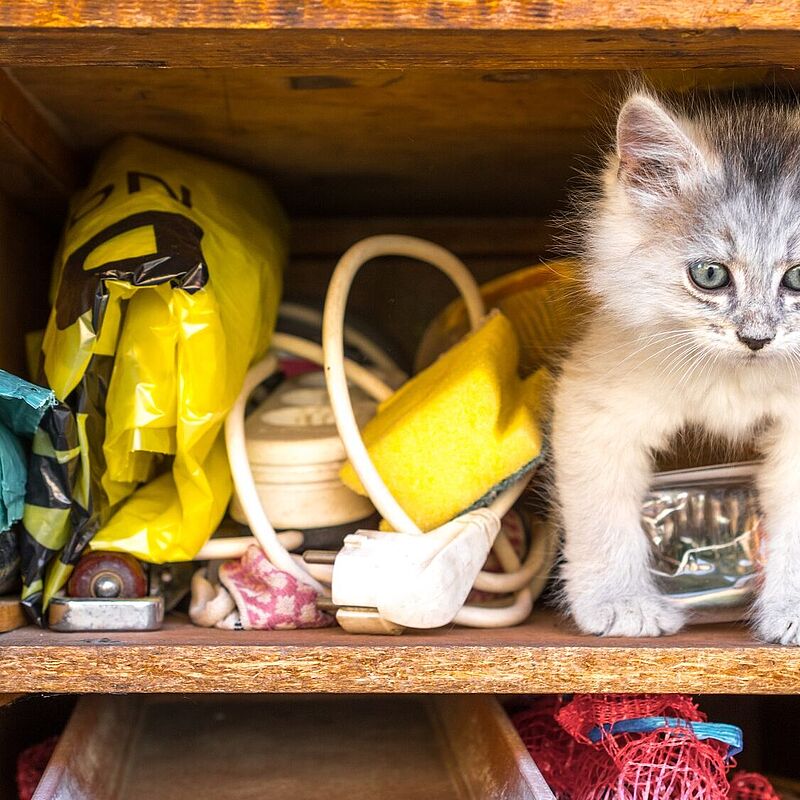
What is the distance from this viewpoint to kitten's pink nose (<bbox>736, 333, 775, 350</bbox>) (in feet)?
2.92

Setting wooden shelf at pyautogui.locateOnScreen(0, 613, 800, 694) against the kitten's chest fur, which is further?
the kitten's chest fur

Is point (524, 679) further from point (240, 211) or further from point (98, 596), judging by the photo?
point (240, 211)

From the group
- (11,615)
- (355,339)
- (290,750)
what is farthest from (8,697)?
(355,339)

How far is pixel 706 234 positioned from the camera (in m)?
0.94

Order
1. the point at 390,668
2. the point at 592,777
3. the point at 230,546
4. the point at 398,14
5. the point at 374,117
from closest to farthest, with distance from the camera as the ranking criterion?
the point at 398,14 → the point at 390,668 → the point at 592,777 → the point at 230,546 → the point at 374,117

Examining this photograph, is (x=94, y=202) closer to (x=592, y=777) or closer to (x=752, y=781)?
(x=592, y=777)

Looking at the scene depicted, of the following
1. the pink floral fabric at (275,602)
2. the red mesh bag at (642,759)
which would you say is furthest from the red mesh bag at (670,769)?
the pink floral fabric at (275,602)

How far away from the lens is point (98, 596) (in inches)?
38.9

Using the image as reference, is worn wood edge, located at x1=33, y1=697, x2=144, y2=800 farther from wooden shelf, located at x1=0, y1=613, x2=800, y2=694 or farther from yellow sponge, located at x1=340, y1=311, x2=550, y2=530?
yellow sponge, located at x1=340, y1=311, x2=550, y2=530

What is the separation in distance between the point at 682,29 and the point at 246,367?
60cm

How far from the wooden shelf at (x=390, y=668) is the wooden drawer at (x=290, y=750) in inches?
3.6

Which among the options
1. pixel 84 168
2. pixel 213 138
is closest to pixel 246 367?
pixel 213 138

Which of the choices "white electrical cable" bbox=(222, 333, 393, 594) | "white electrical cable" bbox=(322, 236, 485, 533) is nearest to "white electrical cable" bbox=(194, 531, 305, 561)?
"white electrical cable" bbox=(222, 333, 393, 594)

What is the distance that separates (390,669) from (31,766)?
1.72ft
